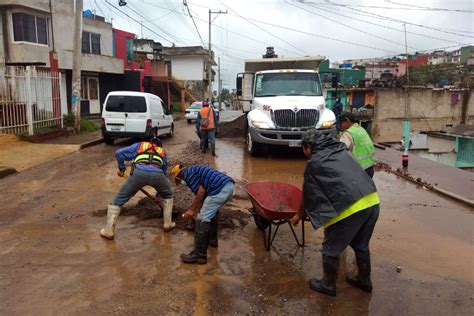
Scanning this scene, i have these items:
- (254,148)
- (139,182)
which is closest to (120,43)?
(254,148)

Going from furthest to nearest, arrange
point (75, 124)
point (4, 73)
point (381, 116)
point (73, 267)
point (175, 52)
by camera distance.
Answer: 1. point (175, 52)
2. point (381, 116)
3. point (75, 124)
4. point (4, 73)
5. point (73, 267)

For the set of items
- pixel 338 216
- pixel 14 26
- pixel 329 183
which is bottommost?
pixel 338 216

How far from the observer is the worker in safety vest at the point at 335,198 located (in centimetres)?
371

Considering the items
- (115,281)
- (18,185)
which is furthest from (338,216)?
(18,185)

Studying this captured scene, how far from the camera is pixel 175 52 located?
51.5 m

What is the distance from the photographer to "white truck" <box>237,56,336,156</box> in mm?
10875

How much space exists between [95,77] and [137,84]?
12.1 ft

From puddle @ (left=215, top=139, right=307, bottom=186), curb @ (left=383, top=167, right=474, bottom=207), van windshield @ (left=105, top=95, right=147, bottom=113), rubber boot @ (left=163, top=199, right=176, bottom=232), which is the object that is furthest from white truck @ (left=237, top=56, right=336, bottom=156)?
rubber boot @ (left=163, top=199, right=176, bottom=232)

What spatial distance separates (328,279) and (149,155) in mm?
2522

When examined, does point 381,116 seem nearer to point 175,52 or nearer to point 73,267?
point 175,52

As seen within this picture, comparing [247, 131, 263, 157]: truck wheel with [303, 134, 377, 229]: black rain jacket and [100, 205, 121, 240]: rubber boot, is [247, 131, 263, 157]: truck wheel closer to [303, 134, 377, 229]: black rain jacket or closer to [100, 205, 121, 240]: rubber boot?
[100, 205, 121, 240]: rubber boot

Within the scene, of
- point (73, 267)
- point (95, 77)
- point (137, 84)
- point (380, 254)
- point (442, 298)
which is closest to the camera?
point (442, 298)

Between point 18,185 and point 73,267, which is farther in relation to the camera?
point 18,185

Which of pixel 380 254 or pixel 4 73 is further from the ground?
pixel 4 73
